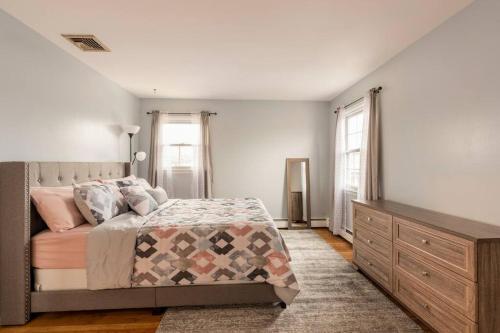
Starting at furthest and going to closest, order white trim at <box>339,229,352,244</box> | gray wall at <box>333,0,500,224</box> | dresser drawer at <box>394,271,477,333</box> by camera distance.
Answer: white trim at <box>339,229,352,244</box>
gray wall at <box>333,0,500,224</box>
dresser drawer at <box>394,271,477,333</box>

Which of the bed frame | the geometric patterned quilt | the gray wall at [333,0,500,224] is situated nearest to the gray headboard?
the bed frame

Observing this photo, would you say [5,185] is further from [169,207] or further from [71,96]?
[169,207]

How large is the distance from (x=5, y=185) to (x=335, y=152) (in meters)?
4.25

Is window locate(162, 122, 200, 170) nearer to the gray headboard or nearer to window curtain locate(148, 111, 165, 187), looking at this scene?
window curtain locate(148, 111, 165, 187)

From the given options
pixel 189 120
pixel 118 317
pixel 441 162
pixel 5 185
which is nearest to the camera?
pixel 5 185

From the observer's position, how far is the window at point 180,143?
4.96 metres

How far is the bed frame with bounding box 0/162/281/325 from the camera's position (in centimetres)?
203

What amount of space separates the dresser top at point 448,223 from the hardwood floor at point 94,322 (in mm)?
813

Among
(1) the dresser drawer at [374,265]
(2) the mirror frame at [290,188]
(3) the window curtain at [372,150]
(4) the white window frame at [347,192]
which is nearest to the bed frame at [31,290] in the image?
(1) the dresser drawer at [374,265]

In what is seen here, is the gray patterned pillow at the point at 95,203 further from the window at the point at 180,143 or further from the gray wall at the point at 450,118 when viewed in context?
the gray wall at the point at 450,118

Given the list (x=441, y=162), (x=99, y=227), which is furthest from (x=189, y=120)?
(x=441, y=162)

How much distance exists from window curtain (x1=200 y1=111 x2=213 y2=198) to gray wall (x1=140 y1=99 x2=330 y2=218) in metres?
0.17

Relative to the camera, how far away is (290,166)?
201 inches

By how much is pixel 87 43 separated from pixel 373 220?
3376 millimetres
